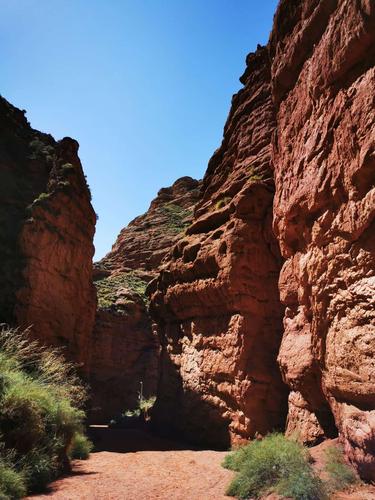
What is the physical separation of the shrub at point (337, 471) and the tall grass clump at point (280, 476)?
343mm

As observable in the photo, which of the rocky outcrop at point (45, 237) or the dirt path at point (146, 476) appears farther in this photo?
the rocky outcrop at point (45, 237)

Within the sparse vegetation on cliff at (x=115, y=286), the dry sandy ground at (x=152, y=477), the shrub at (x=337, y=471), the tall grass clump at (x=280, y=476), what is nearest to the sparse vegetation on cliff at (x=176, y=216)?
the sparse vegetation on cliff at (x=115, y=286)

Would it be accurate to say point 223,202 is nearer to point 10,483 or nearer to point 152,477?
point 152,477

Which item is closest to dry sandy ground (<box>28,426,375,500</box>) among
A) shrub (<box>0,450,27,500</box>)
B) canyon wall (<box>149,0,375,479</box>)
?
shrub (<box>0,450,27,500</box>)

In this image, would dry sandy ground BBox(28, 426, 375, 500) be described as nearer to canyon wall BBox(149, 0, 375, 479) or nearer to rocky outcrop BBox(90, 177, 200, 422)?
canyon wall BBox(149, 0, 375, 479)

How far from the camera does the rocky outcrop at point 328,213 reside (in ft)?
22.9

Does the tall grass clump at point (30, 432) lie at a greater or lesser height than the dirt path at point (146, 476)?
greater

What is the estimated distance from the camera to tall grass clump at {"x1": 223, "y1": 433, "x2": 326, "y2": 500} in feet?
21.4

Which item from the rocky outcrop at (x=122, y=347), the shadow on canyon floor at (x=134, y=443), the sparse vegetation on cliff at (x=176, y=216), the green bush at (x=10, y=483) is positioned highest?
the sparse vegetation on cliff at (x=176, y=216)

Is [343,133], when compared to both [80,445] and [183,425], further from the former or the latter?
[183,425]

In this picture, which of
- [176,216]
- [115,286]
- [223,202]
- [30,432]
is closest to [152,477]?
[30,432]

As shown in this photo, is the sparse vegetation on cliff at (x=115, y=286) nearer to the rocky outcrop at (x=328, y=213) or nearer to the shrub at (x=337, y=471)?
the rocky outcrop at (x=328, y=213)

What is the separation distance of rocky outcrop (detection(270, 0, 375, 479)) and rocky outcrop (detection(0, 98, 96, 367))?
9302mm

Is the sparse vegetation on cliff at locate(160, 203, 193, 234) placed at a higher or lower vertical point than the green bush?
higher
